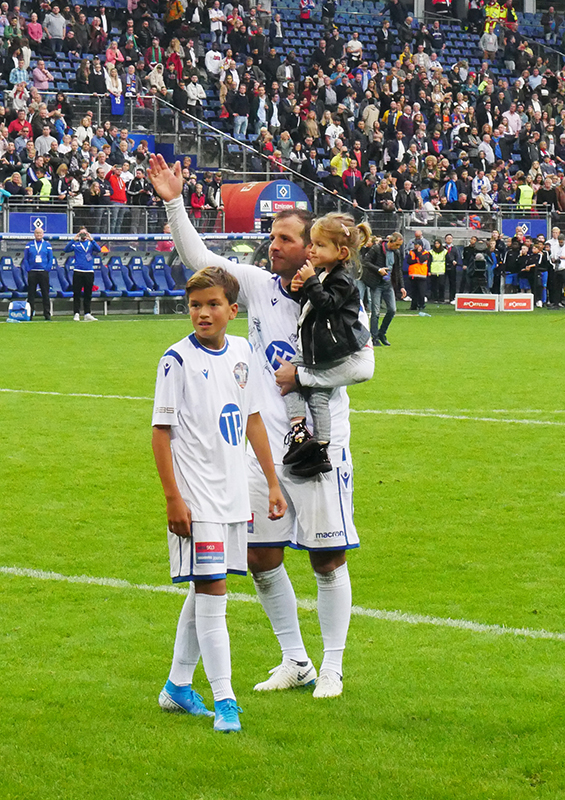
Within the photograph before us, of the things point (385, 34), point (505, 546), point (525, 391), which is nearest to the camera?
point (505, 546)

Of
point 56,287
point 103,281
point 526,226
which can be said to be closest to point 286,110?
point 526,226

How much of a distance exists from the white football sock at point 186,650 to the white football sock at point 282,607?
40cm

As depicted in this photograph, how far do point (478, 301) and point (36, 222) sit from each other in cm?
1128

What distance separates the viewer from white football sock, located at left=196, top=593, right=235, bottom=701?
14.2 ft

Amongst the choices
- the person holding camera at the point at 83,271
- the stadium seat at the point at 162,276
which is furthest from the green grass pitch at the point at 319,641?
the stadium seat at the point at 162,276

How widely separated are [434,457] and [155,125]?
86.8ft

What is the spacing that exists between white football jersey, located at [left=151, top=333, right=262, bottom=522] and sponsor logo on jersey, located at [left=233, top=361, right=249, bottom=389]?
2 centimetres

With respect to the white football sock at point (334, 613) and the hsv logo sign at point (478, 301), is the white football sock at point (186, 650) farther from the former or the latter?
the hsv logo sign at point (478, 301)

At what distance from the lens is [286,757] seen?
405cm

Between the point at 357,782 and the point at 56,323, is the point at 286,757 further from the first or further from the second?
the point at 56,323

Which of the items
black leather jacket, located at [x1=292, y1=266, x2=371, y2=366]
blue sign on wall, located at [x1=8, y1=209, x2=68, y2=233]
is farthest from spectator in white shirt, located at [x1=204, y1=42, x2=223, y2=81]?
black leather jacket, located at [x1=292, y1=266, x2=371, y2=366]

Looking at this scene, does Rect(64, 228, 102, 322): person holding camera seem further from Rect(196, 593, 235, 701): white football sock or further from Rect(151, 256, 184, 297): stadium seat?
Rect(196, 593, 235, 701): white football sock

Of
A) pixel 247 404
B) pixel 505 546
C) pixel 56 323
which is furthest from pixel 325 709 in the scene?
pixel 56 323

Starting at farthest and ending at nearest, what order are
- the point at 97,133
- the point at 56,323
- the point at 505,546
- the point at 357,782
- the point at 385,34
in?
the point at 385,34, the point at 97,133, the point at 56,323, the point at 505,546, the point at 357,782
